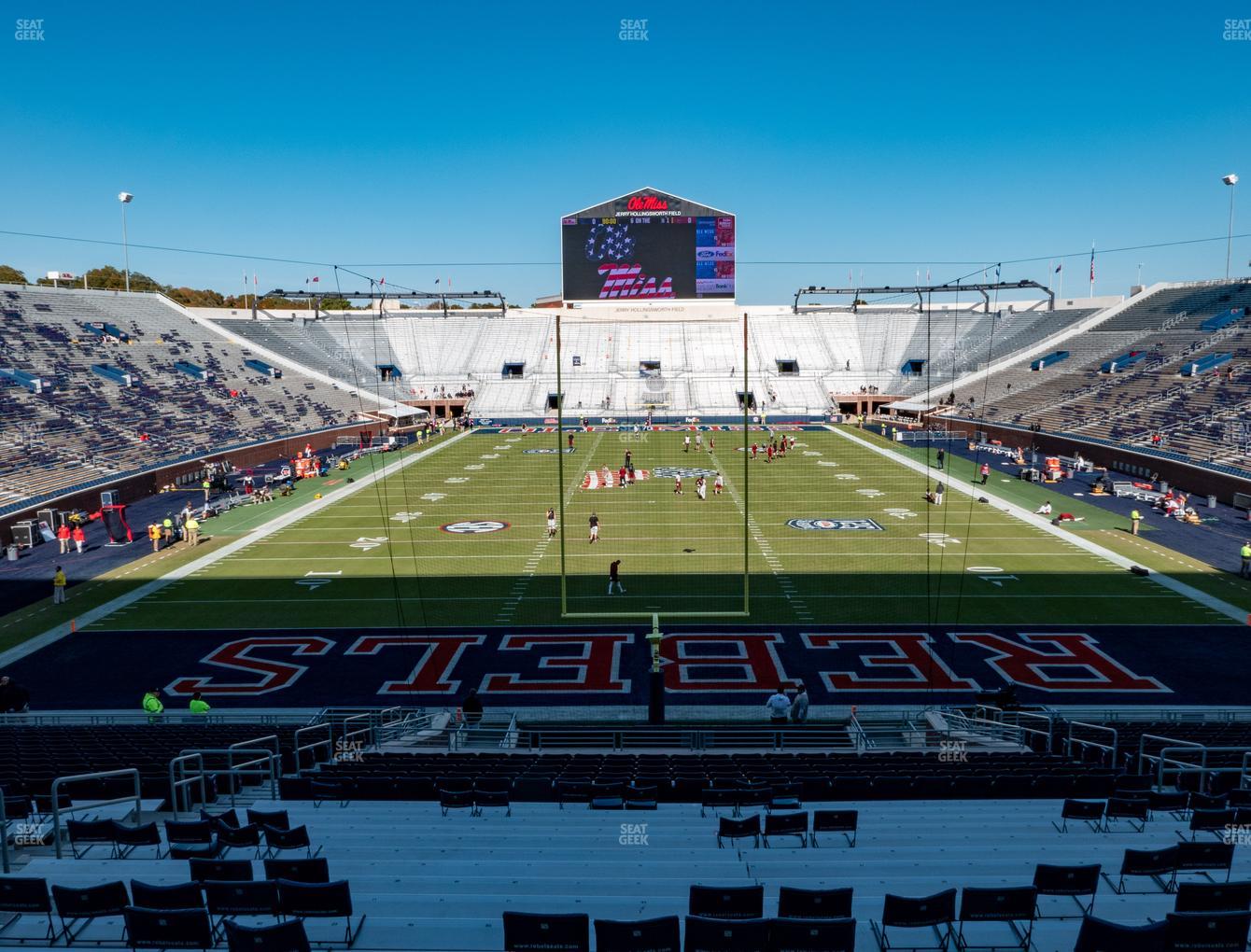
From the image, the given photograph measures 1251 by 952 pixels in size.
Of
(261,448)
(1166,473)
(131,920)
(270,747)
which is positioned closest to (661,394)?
(261,448)

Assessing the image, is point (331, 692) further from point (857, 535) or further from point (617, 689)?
point (857, 535)

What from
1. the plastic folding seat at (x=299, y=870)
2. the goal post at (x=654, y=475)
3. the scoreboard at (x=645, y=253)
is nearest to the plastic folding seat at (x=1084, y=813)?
the plastic folding seat at (x=299, y=870)

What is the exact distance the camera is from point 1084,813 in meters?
6.84

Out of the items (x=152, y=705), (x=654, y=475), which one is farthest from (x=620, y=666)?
(x=654, y=475)

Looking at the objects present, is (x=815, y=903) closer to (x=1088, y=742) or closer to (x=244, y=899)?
(x=244, y=899)

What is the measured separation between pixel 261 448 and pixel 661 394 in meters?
30.5

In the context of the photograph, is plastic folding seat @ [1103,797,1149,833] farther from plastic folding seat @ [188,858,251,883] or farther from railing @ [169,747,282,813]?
railing @ [169,747,282,813]

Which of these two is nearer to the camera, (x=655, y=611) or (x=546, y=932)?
(x=546, y=932)

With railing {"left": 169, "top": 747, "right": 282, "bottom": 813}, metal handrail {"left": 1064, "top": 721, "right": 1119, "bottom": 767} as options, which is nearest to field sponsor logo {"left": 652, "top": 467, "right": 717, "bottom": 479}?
metal handrail {"left": 1064, "top": 721, "right": 1119, "bottom": 767}

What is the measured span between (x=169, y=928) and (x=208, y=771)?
4500 millimetres

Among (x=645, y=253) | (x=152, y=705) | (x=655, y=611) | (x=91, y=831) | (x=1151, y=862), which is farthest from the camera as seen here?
(x=645, y=253)

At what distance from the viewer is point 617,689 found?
14688mm

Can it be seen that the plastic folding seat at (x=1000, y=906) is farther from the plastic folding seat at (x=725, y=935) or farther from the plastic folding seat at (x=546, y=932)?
the plastic folding seat at (x=546, y=932)

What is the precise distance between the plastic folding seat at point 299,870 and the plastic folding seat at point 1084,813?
5.64 metres
